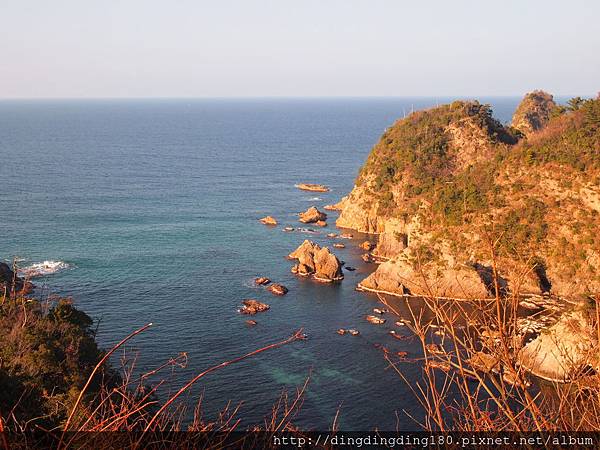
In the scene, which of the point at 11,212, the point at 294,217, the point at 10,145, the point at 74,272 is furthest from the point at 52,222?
the point at 10,145

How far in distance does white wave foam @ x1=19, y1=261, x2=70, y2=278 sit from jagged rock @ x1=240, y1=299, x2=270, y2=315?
74.8 feet

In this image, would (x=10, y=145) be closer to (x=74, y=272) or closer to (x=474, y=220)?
(x=74, y=272)

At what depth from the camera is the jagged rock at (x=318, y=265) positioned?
68875 mm

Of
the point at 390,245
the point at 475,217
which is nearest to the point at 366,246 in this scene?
the point at 390,245

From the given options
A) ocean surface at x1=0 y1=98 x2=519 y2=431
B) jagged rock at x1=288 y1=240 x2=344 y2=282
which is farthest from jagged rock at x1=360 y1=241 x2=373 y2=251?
jagged rock at x1=288 y1=240 x2=344 y2=282

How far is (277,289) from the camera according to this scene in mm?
63750

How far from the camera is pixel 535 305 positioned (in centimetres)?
5825

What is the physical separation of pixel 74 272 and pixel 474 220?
46199 mm

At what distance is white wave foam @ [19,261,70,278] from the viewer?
212 feet

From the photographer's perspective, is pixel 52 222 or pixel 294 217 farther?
pixel 294 217

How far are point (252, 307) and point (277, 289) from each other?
5789 mm

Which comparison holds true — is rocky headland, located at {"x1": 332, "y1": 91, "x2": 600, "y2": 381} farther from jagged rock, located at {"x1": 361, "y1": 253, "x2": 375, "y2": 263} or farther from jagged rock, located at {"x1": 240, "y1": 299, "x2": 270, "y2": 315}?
jagged rock, located at {"x1": 240, "y1": 299, "x2": 270, "y2": 315}

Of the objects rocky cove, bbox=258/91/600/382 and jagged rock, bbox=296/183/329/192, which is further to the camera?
jagged rock, bbox=296/183/329/192

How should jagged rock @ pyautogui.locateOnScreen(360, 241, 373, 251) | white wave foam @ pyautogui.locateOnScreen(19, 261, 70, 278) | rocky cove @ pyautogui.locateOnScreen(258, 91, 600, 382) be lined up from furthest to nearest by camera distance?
jagged rock @ pyautogui.locateOnScreen(360, 241, 373, 251) → white wave foam @ pyautogui.locateOnScreen(19, 261, 70, 278) → rocky cove @ pyautogui.locateOnScreen(258, 91, 600, 382)
